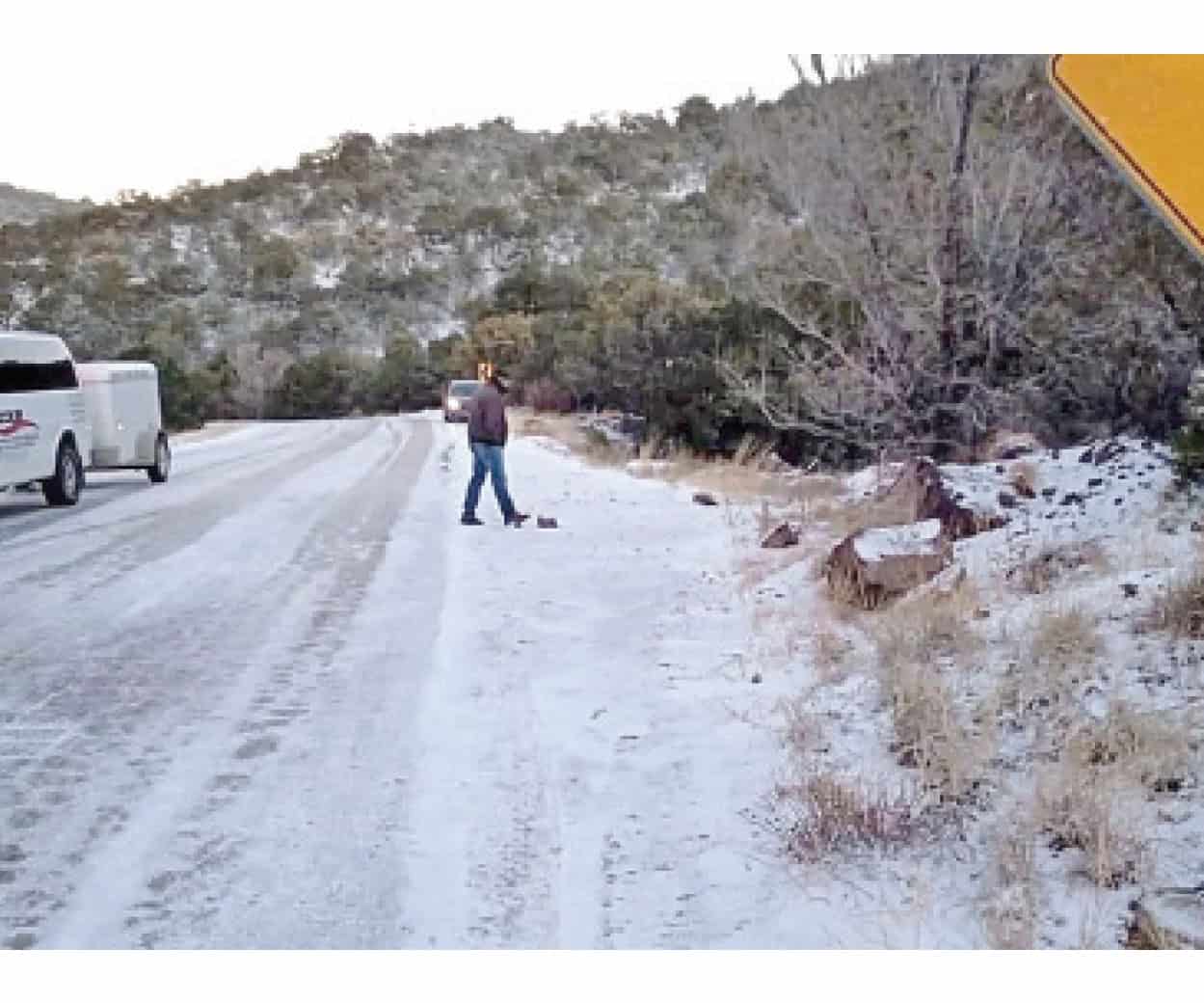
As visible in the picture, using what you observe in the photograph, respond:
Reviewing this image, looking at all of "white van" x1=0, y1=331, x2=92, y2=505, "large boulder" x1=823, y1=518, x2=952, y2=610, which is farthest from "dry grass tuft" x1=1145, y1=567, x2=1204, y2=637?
"white van" x1=0, y1=331, x2=92, y2=505

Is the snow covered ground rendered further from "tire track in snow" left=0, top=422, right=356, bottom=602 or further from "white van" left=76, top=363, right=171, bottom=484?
"white van" left=76, top=363, right=171, bottom=484

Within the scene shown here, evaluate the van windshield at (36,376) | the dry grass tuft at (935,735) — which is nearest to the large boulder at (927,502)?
the dry grass tuft at (935,735)

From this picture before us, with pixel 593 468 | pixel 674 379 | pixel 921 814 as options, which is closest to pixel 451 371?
pixel 593 468

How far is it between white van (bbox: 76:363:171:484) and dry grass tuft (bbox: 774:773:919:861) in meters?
10.6

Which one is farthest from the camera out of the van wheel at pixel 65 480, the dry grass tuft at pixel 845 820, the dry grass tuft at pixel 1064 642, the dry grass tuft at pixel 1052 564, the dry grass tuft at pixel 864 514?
the van wheel at pixel 65 480

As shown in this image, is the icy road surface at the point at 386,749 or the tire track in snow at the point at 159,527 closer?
the icy road surface at the point at 386,749

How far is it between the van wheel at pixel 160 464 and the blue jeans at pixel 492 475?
19.2ft

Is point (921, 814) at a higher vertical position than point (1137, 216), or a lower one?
lower

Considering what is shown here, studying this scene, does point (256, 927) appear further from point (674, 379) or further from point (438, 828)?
point (674, 379)

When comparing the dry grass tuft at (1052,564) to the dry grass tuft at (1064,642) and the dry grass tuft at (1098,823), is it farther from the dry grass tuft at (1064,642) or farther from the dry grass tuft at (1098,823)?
the dry grass tuft at (1098,823)

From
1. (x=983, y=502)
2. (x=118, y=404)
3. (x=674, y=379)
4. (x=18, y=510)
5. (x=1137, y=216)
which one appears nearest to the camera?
(x=1137, y=216)

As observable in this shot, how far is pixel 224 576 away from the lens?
7113 mm

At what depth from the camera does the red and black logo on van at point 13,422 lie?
418 inches

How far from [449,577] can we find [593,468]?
3.52 meters
